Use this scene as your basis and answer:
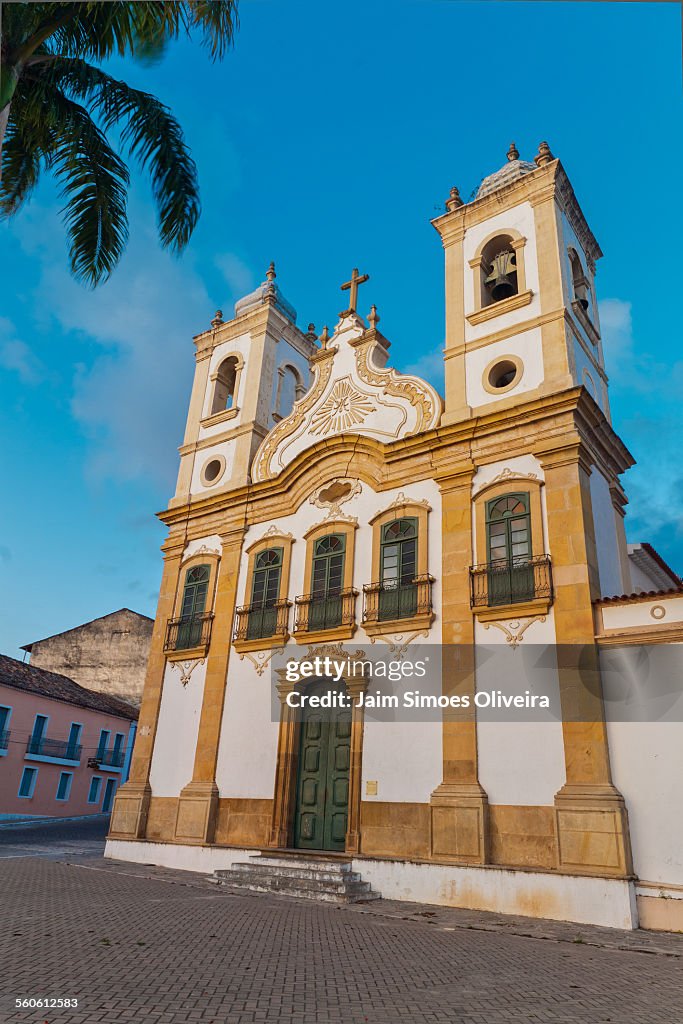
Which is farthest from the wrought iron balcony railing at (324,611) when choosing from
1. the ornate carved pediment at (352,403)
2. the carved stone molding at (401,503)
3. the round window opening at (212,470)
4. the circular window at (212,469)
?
the round window opening at (212,470)

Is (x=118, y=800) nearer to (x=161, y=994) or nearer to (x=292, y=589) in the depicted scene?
(x=292, y=589)

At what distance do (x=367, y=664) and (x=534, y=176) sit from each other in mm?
10953

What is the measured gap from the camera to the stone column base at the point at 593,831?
33.4 feet

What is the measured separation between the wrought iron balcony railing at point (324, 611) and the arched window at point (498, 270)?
23.2 ft

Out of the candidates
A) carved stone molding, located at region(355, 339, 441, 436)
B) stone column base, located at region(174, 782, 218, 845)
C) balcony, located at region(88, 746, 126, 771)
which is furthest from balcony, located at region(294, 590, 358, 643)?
balcony, located at region(88, 746, 126, 771)

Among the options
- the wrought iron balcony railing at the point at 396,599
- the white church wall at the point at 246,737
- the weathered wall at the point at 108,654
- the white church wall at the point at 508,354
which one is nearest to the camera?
the wrought iron balcony railing at the point at 396,599

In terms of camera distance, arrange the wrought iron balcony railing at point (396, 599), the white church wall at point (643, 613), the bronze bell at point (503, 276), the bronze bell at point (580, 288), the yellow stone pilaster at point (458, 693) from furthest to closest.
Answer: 1. the bronze bell at point (580, 288)
2. the bronze bell at point (503, 276)
3. the wrought iron balcony railing at point (396, 599)
4. the yellow stone pilaster at point (458, 693)
5. the white church wall at point (643, 613)

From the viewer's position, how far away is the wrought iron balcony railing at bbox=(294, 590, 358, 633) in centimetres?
1462

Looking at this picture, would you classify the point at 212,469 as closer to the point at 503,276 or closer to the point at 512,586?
the point at 503,276

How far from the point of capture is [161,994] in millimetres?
5348

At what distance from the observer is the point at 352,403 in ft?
55.4

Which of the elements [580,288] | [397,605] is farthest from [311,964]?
[580,288]

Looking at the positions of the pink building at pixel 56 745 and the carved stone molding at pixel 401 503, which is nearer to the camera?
the carved stone molding at pixel 401 503

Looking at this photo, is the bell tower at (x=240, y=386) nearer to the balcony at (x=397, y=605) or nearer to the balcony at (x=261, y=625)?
the balcony at (x=261, y=625)
